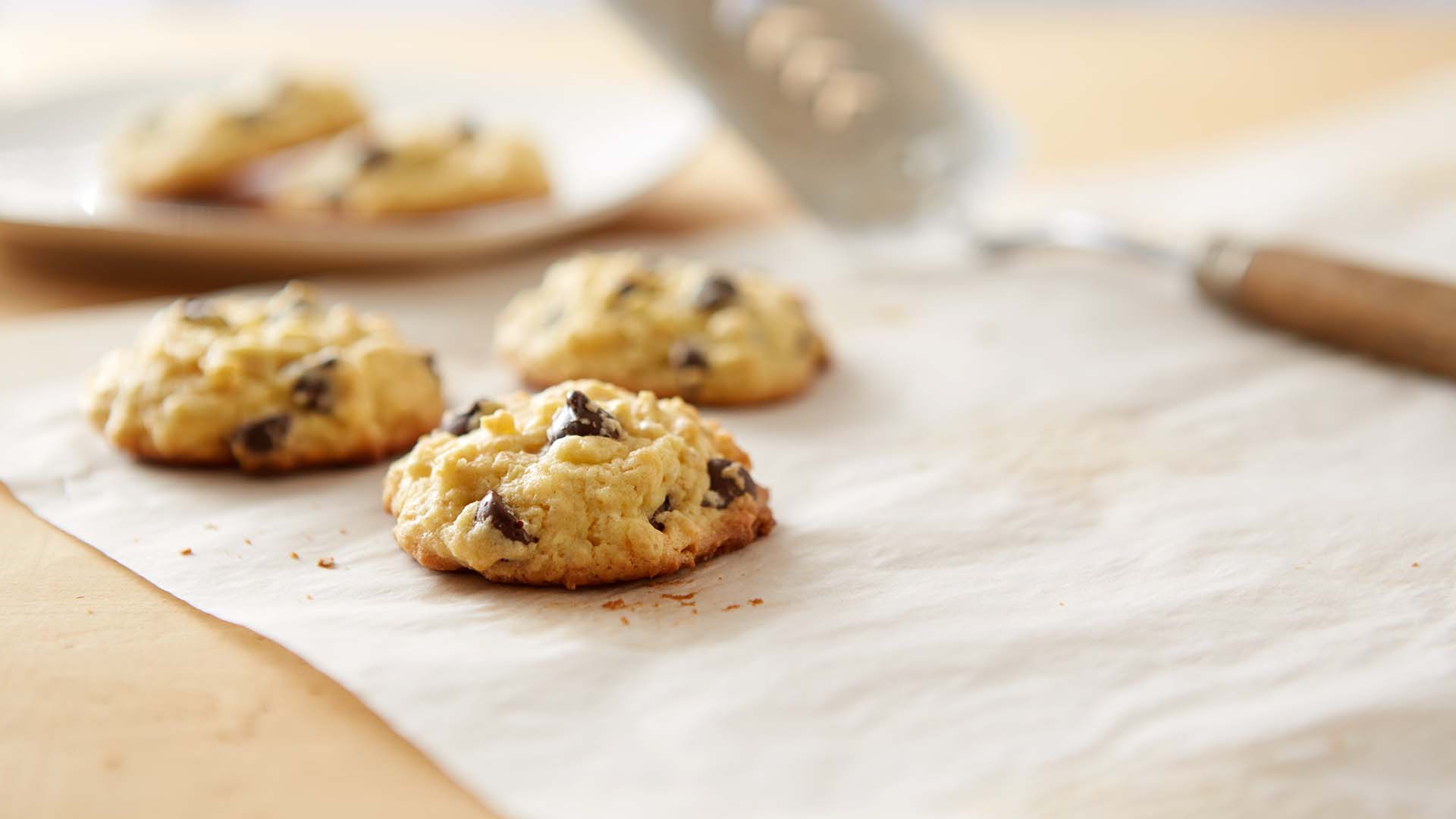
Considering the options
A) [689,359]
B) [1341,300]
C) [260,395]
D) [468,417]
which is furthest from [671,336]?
[1341,300]

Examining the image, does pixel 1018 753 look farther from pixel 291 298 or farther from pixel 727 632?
pixel 291 298

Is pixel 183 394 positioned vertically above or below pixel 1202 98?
below

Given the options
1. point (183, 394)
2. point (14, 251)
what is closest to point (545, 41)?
point (14, 251)

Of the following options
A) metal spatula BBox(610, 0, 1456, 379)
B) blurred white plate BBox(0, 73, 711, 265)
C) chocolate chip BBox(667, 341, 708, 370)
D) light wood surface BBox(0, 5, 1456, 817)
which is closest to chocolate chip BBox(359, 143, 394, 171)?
blurred white plate BBox(0, 73, 711, 265)

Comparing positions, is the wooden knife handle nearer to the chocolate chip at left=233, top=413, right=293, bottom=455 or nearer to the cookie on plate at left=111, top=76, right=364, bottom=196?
the chocolate chip at left=233, top=413, right=293, bottom=455

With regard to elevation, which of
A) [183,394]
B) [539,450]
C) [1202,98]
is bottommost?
[183,394]

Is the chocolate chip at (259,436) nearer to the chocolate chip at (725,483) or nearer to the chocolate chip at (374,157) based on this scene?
the chocolate chip at (725,483)
